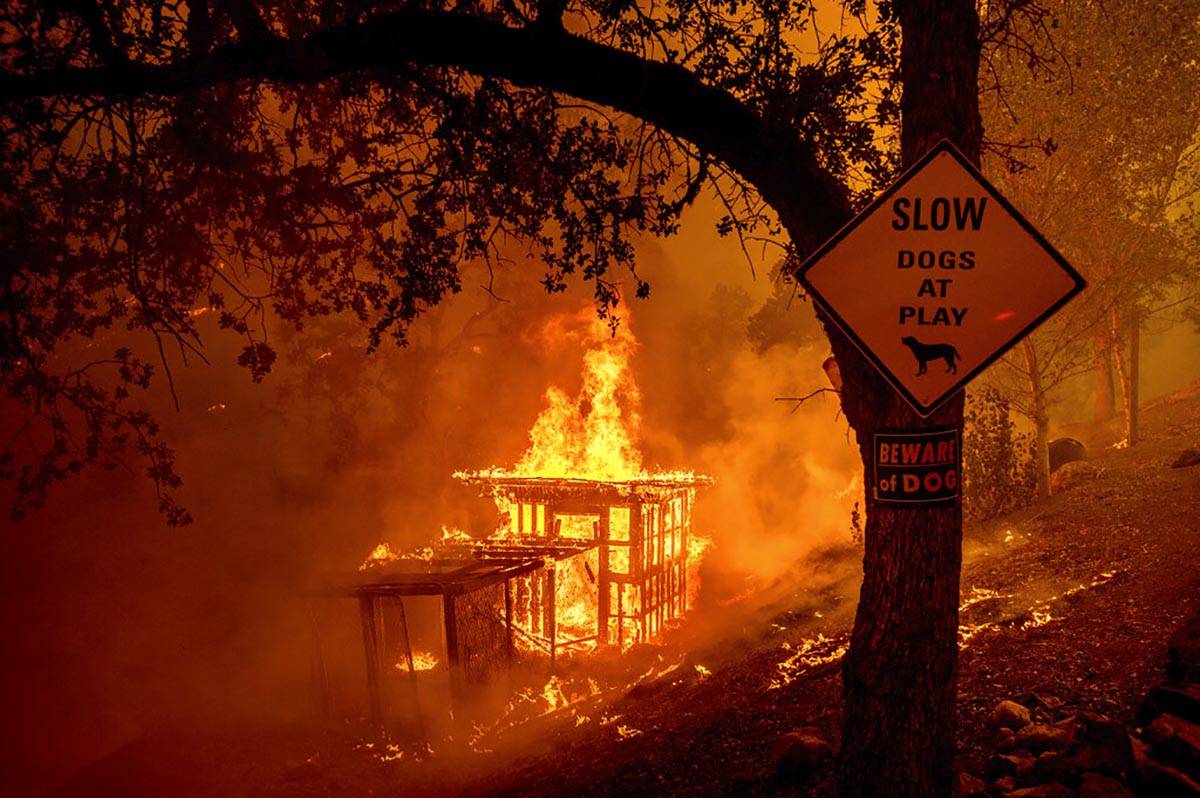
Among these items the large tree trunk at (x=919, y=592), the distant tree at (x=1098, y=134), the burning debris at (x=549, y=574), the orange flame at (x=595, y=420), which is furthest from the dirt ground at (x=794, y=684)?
the orange flame at (x=595, y=420)

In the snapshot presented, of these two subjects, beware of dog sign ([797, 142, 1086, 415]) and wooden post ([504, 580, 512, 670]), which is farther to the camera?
wooden post ([504, 580, 512, 670])

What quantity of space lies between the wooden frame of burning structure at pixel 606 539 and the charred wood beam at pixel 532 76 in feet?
42.6

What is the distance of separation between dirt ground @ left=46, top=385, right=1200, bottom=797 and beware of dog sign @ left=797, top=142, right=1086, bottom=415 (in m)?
2.78

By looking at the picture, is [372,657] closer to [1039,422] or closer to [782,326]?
[1039,422]

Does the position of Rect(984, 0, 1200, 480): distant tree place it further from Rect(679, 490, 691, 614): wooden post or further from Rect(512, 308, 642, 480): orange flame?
Rect(512, 308, 642, 480): orange flame

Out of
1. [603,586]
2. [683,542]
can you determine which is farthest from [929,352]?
[683,542]

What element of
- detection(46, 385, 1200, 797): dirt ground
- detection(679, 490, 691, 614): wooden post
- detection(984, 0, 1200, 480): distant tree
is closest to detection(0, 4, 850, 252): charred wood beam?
detection(46, 385, 1200, 797): dirt ground

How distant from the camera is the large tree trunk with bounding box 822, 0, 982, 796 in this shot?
365cm

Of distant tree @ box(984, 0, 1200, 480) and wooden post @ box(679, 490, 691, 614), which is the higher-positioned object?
distant tree @ box(984, 0, 1200, 480)

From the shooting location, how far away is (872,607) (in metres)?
3.76

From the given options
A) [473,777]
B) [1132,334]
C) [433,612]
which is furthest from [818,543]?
[473,777]

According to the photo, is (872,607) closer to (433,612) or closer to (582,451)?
(433,612)

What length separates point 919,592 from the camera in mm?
3658

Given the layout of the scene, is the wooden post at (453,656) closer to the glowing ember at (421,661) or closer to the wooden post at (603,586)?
the glowing ember at (421,661)
